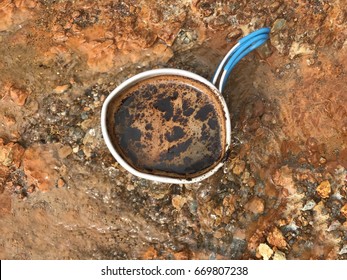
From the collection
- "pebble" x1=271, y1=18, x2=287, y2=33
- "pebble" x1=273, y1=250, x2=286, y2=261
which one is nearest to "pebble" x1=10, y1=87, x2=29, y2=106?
"pebble" x1=271, y1=18, x2=287, y2=33

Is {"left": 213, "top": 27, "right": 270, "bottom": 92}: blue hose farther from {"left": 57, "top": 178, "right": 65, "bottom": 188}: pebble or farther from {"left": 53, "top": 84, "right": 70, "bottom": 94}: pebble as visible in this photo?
{"left": 57, "top": 178, "right": 65, "bottom": 188}: pebble

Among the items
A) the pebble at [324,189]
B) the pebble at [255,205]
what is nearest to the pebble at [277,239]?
the pebble at [255,205]

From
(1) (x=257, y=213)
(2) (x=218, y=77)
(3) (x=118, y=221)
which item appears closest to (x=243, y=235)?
(1) (x=257, y=213)

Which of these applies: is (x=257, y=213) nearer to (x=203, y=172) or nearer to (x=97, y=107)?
(x=203, y=172)

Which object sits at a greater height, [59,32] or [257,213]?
[59,32]

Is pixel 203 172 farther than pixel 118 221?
No
